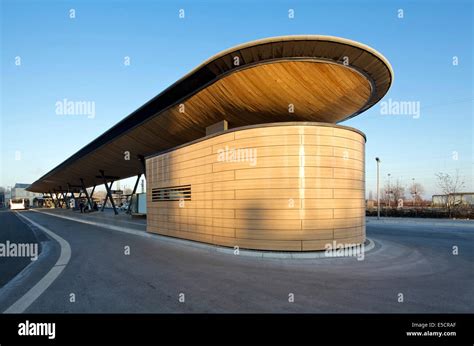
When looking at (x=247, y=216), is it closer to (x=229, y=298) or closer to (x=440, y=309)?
(x=229, y=298)

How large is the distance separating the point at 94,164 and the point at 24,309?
30295mm

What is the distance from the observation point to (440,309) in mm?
4738

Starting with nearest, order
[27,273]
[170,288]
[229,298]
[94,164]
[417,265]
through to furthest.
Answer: [229,298]
[170,288]
[27,273]
[417,265]
[94,164]

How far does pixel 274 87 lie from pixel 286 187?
185 inches

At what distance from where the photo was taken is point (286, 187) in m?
9.37

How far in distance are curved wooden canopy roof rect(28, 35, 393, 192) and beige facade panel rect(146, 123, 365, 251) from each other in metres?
2.40

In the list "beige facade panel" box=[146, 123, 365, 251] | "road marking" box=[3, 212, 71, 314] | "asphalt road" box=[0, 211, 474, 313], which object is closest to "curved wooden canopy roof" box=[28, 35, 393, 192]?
"beige facade panel" box=[146, 123, 365, 251]

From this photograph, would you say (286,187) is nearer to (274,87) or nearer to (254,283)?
(254,283)

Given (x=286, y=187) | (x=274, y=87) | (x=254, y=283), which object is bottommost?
(x=254, y=283)

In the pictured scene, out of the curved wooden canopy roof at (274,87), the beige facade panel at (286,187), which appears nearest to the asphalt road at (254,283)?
the beige facade panel at (286,187)

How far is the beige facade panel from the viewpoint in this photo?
932 cm

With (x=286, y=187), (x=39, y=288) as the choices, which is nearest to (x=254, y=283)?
(x=286, y=187)

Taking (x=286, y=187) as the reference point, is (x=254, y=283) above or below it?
below
